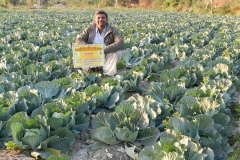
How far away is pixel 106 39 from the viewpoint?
6.27 meters

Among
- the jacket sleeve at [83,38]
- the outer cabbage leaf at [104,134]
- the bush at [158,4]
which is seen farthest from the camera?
the bush at [158,4]

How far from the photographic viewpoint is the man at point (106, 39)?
609 cm

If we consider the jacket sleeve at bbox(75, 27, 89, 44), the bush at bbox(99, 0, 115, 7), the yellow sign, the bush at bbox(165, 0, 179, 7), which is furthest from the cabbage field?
the bush at bbox(99, 0, 115, 7)

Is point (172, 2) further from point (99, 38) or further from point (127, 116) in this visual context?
point (127, 116)

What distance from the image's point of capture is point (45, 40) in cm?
956

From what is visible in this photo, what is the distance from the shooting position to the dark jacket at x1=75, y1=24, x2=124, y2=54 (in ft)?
19.8

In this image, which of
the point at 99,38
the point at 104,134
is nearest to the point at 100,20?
the point at 99,38

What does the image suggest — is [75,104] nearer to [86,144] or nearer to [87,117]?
[87,117]

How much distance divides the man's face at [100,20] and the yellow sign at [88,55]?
507mm

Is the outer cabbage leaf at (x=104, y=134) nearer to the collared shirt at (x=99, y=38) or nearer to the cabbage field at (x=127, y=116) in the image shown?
the cabbage field at (x=127, y=116)

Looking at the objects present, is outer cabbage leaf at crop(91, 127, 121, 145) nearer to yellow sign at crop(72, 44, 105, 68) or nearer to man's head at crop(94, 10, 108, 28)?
yellow sign at crop(72, 44, 105, 68)

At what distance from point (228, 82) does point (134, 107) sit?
1.64m

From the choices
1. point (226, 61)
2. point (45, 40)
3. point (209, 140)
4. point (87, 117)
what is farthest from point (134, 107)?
point (45, 40)

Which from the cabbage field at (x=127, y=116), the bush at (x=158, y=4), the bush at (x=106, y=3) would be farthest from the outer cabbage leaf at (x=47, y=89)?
the bush at (x=106, y=3)
